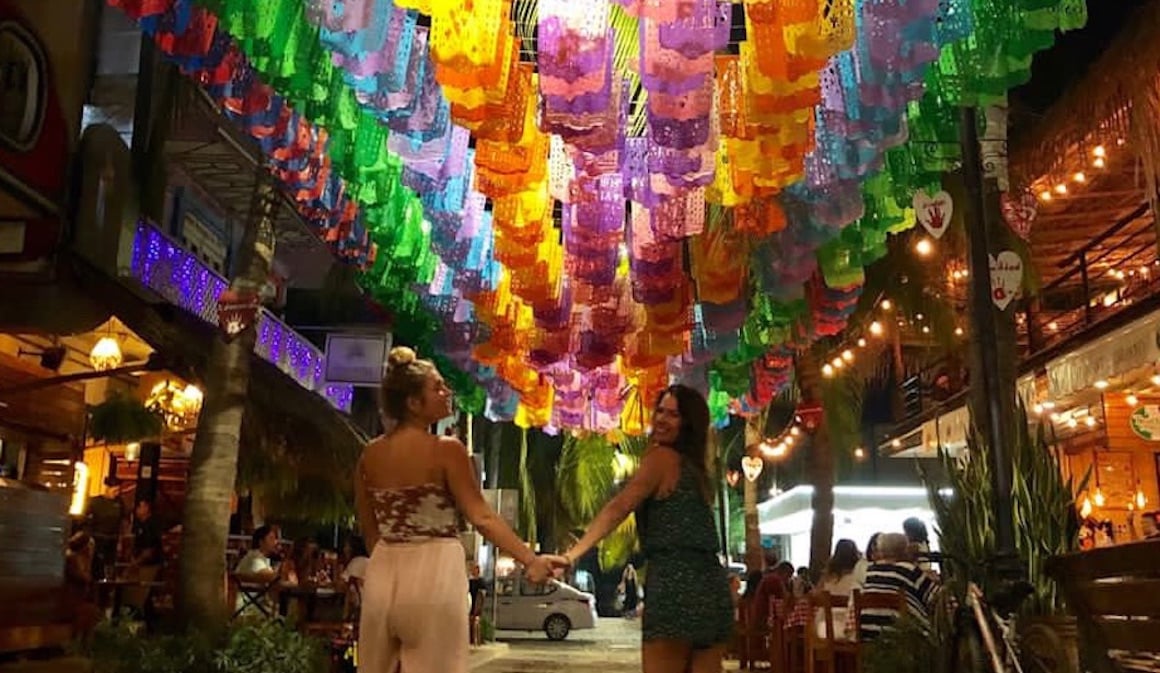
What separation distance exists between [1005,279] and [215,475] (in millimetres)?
5709

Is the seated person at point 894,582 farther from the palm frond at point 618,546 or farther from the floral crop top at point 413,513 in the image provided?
the palm frond at point 618,546

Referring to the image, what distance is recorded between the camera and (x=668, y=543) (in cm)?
480

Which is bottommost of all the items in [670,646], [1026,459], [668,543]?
[670,646]

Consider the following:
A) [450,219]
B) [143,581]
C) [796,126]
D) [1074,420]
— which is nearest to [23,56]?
[450,219]

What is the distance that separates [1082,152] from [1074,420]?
9.25m

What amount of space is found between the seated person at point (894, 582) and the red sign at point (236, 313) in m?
5.09

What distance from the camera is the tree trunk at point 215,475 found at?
302 inches

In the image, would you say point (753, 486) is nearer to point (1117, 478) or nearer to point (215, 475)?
point (1117, 478)

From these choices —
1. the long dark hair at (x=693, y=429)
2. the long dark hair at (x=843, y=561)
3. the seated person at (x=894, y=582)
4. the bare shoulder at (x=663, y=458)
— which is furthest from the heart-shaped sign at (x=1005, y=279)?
the long dark hair at (x=843, y=561)

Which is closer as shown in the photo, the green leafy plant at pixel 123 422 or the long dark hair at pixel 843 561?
the long dark hair at pixel 843 561

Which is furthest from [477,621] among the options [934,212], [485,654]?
[934,212]

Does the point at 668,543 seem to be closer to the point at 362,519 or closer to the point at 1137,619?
the point at 362,519

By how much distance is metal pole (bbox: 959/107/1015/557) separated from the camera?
605 centimetres

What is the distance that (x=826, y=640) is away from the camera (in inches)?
372
